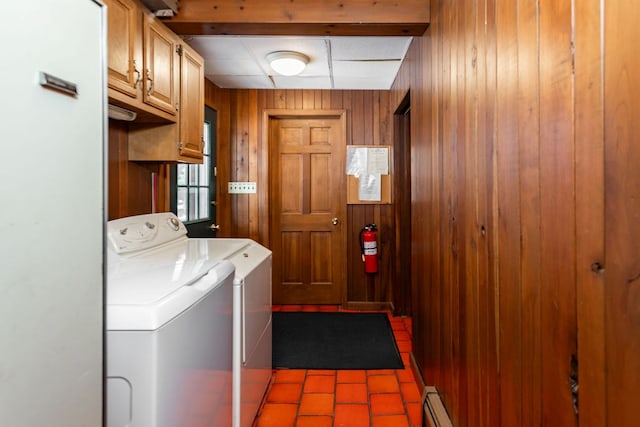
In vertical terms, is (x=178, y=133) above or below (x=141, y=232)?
above

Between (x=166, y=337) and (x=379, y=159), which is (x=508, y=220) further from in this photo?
(x=379, y=159)

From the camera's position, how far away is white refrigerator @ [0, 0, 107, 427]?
55 centimetres

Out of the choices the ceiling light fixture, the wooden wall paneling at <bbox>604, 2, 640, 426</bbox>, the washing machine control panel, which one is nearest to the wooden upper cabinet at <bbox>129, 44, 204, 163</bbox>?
the washing machine control panel

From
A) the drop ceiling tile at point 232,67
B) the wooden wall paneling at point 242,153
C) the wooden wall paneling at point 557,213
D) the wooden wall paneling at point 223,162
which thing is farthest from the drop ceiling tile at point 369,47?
the wooden wall paneling at point 557,213

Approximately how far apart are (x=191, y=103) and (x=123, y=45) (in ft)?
2.14

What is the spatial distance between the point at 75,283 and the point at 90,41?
49cm

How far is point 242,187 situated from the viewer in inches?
143

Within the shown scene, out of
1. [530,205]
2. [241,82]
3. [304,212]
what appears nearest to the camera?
[530,205]

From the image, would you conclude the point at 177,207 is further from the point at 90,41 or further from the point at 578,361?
the point at 578,361

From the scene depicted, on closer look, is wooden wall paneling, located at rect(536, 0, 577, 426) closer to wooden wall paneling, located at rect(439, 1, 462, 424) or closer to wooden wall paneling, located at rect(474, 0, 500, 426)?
wooden wall paneling, located at rect(474, 0, 500, 426)

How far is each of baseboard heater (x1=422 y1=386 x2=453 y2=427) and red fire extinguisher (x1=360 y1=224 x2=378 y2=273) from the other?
1.70 m

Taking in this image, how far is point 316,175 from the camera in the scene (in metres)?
3.72

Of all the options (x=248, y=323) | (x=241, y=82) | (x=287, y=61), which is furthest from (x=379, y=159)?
(x=248, y=323)

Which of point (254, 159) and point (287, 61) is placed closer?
point (287, 61)
